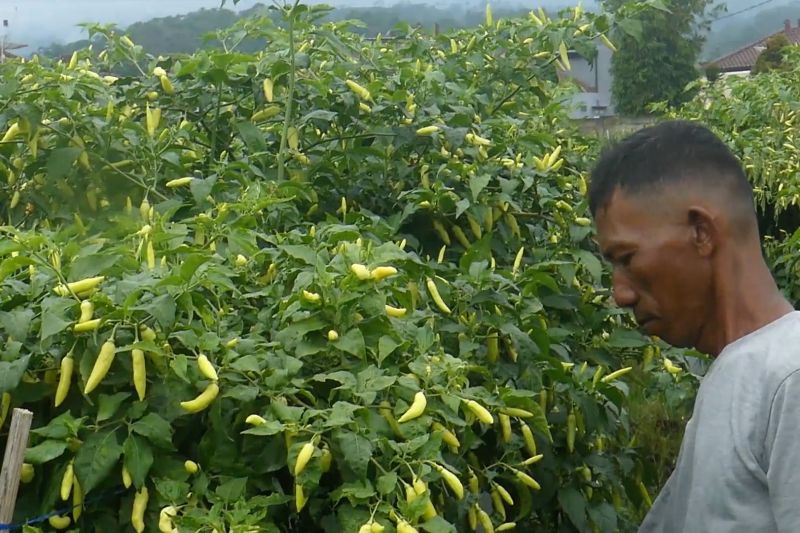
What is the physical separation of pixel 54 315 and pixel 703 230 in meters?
Answer: 1.05

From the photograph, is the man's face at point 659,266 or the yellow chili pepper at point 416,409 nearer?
the man's face at point 659,266

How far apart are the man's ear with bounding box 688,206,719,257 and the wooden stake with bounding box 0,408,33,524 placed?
105cm

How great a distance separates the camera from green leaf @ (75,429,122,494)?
1.91 metres

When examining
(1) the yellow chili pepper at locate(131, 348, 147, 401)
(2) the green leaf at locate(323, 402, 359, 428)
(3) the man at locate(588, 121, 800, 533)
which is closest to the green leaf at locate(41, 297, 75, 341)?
(1) the yellow chili pepper at locate(131, 348, 147, 401)

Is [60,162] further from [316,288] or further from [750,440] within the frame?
[750,440]

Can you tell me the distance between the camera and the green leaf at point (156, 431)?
193 cm

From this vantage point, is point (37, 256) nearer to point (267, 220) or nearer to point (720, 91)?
point (267, 220)

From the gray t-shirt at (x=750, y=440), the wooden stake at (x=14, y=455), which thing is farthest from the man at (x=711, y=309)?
the wooden stake at (x=14, y=455)

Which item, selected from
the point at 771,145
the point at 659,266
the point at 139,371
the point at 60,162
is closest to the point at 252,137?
the point at 60,162

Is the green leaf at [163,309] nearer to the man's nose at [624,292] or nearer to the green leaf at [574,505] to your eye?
the man's nose at [624,292]

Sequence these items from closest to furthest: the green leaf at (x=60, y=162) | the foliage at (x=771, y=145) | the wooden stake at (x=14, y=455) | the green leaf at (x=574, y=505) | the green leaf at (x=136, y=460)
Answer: the wooden stake at (x=14, y=455), the green leaf at (x=136, y=460), the green leaf at (x=574, y=505), the green leaf at (x=60, y=162), the foliage at (x=771, y=145)

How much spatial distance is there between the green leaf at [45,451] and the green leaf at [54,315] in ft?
0.58

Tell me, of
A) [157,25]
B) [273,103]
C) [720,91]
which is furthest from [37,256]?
[720,91]

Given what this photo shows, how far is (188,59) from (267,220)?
31.3 inches
